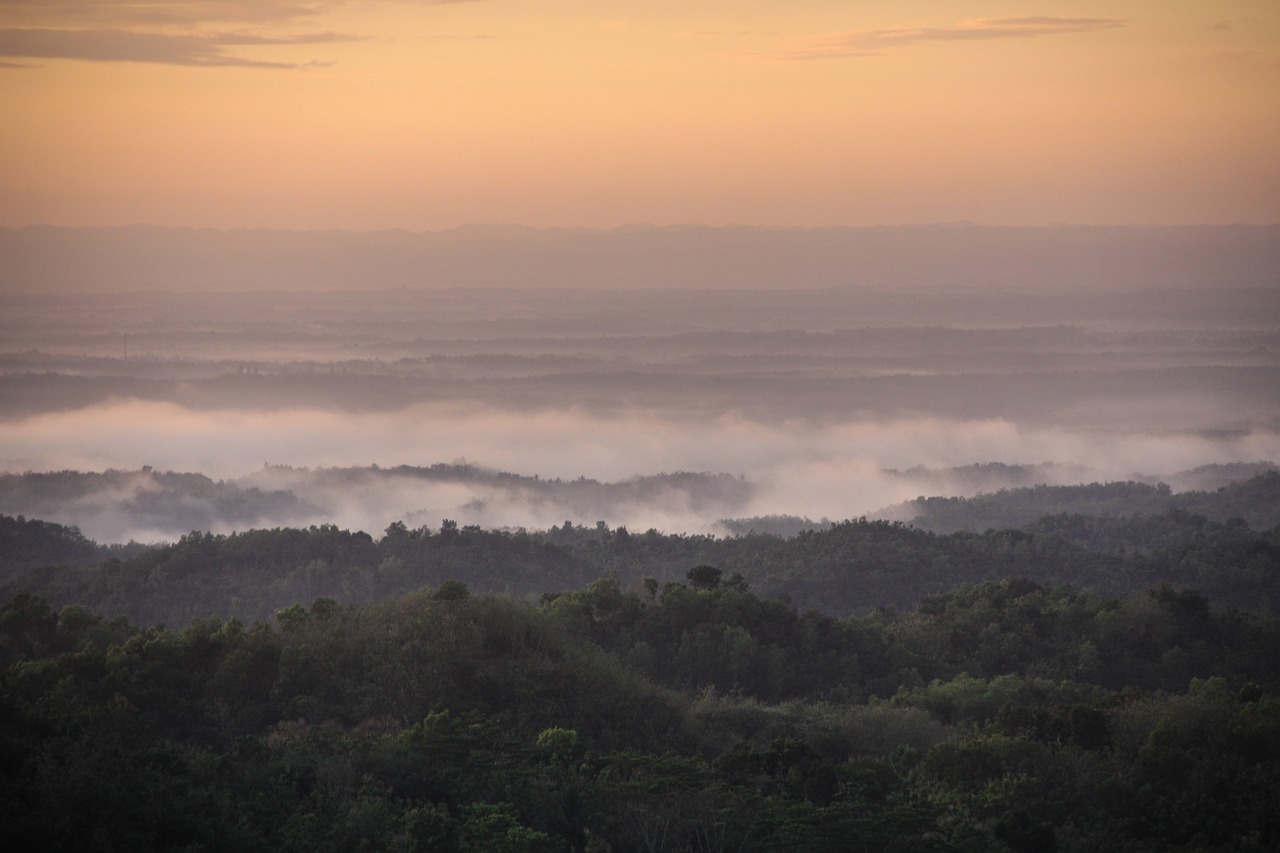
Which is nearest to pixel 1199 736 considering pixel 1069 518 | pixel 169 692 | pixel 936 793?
pixel 936 793

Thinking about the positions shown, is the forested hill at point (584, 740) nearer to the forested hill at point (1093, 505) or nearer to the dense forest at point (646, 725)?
the dense forest at point (646, 725)

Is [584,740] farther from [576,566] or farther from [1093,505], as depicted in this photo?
[1093,505]

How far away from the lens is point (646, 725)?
125 ft

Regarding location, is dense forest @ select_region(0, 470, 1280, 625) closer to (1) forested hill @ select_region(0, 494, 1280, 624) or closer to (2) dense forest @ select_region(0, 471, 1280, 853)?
(1) forested hill @ select_region(0, 494, 1280, 624)

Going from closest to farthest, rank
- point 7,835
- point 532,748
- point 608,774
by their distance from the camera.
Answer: point 7,835 → point 608,774 → point 532,748

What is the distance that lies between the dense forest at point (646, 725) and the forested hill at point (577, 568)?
2190 centimetres

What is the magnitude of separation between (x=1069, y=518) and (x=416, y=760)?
9560 cm

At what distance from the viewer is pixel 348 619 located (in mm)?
40812

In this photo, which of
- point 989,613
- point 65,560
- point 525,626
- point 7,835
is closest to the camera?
point 7,835

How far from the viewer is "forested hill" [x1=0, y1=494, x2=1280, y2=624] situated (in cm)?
7956

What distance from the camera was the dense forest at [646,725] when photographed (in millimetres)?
26828

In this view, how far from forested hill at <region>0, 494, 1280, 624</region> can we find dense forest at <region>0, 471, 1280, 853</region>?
862 inches

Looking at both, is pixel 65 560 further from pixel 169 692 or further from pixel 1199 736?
pixel 1199 736

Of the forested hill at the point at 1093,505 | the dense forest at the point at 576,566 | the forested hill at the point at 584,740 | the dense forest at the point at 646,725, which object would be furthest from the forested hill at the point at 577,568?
the forested hill at the point at 1093,505
